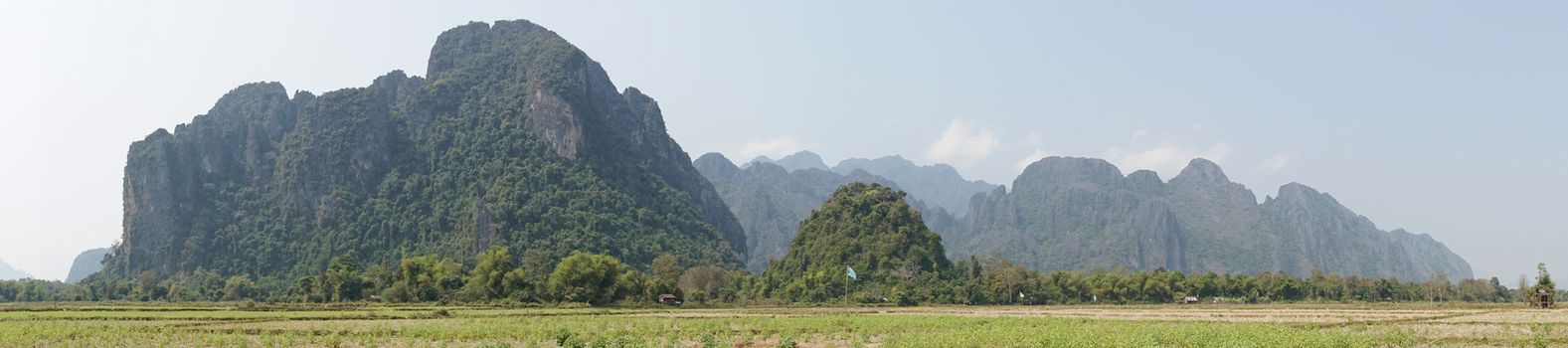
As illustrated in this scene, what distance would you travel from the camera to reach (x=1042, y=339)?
25.4 metres

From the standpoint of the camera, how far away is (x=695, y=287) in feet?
363

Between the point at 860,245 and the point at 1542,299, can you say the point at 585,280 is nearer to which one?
the point at 860,245

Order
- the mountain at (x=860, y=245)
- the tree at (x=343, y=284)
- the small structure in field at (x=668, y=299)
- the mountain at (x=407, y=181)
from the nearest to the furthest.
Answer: the tree at (x=343, y=284) < the small structure in field at (x=668, y=299) < the mountain at (x=860, y=245) < the mountain at (x=407, y=181)

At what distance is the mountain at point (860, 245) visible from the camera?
360 feet

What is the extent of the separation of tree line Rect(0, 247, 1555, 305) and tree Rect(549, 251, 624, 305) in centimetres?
9

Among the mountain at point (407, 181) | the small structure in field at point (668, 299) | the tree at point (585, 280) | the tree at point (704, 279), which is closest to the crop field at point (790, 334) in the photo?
the tree at point (585, 280)

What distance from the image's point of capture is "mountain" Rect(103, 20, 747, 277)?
14738 centimetres

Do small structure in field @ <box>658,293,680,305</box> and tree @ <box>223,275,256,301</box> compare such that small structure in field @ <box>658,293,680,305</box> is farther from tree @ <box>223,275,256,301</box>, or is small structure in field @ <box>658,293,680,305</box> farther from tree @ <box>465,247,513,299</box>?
tree @ <box>223,275,256,301</box>

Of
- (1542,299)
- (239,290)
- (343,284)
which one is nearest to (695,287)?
(343,284)

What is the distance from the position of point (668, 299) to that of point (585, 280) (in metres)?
12.5

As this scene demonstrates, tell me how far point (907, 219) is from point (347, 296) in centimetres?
6670

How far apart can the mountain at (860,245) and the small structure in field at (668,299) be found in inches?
651

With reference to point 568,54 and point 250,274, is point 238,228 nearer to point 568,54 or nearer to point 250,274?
point 250,274

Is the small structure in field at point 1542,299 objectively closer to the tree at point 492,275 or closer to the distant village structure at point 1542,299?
the distant village structure at point 1542,299
